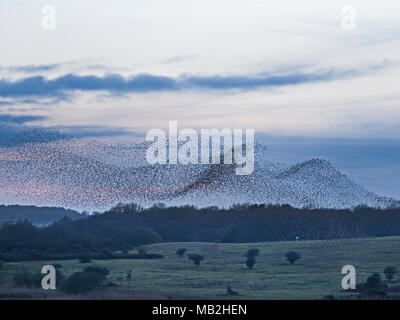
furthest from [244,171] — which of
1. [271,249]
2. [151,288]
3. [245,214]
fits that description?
[151,288]

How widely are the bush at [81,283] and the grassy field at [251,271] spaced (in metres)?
1.27

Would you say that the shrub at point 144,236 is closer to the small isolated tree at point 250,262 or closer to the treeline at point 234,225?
the treeline at point 234,225

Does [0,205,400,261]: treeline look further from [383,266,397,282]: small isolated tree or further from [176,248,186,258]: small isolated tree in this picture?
[383,266,397,282]: small isolated tree

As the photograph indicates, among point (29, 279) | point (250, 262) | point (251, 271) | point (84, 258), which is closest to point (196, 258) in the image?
point (250, 262)

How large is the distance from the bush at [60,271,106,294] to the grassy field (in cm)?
127

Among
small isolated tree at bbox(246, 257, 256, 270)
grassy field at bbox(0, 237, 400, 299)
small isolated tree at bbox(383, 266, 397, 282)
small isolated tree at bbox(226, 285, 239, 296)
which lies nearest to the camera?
small isolated tree at bbox(226, 285, 239, 296)

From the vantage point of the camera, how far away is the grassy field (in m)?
45.9

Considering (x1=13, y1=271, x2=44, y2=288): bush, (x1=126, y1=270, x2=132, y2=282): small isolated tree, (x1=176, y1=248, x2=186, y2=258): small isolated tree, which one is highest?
(x1=176, y1=248, x2=186, y2=258): small isolated tree

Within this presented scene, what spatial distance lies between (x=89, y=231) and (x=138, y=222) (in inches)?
289

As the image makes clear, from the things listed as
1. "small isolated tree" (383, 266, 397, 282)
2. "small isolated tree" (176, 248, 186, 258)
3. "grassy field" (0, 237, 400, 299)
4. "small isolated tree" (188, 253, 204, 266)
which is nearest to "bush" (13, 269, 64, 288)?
"grassy field" (0, 237, 400, 299)

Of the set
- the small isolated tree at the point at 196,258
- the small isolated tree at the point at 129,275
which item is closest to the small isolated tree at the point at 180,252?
the small isolated tree at the point at 196,258
